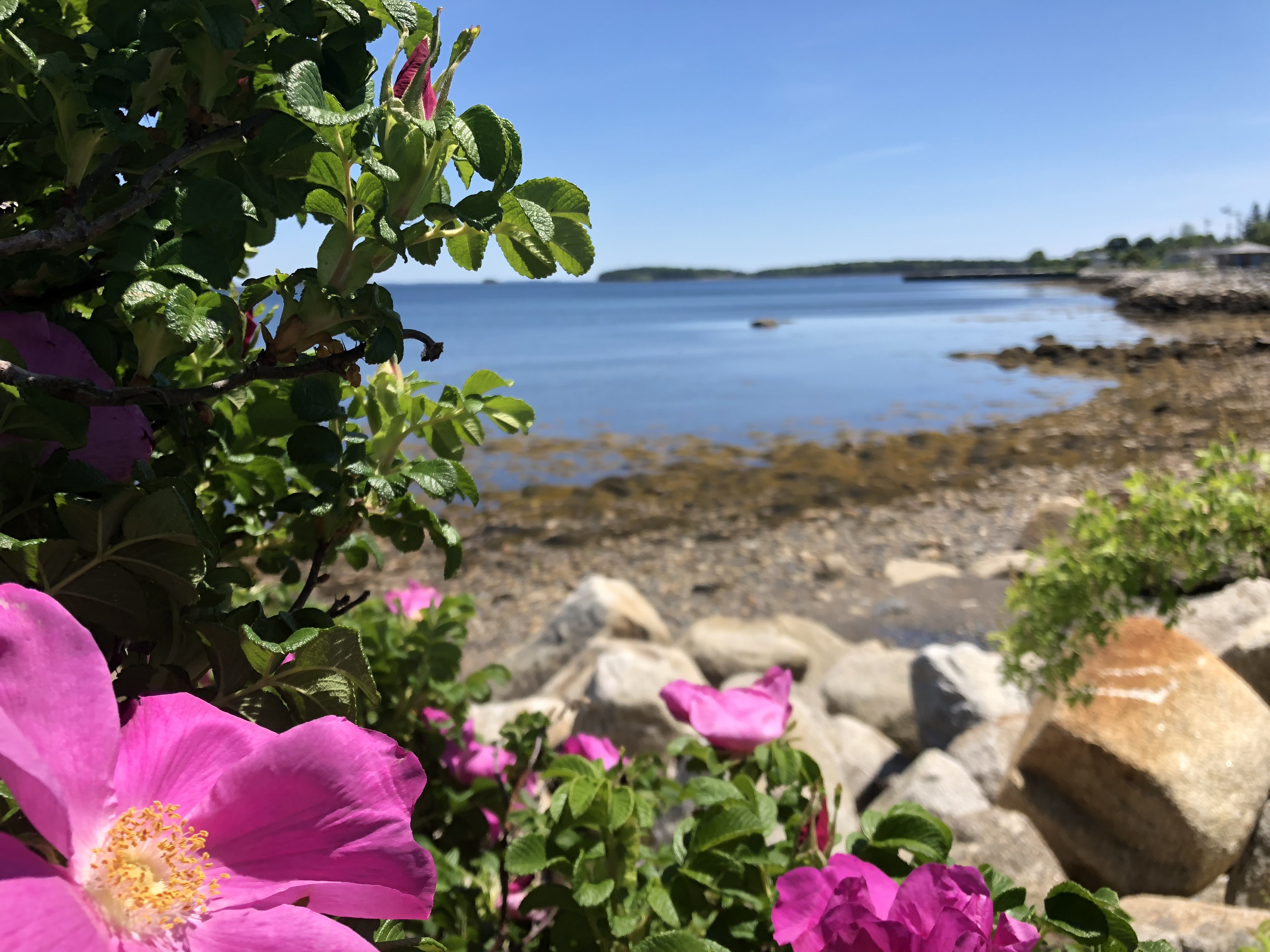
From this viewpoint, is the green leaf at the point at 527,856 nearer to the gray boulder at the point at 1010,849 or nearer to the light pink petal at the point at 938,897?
the light pink petal at the point at 938,897

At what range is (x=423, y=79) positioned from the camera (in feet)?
2.36

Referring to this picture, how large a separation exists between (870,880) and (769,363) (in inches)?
1249

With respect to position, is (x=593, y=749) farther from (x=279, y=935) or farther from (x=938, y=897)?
(x=279, y=935)

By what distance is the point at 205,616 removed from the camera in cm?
78

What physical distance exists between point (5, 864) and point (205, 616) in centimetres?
32

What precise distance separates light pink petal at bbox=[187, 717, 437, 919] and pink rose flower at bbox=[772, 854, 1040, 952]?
1.29 feet

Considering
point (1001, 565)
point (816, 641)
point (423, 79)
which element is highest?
point (423, 79)

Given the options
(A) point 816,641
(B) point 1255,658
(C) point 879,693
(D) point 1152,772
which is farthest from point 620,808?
(A) point 816,641

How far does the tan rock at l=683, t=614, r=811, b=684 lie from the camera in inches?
231

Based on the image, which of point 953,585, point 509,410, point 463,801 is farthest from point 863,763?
point 953,585

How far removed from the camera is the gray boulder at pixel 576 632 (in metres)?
6.43

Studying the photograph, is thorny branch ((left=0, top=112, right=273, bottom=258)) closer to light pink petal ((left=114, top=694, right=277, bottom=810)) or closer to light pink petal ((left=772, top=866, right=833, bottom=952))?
light pink petal ((left=114, top=694, right=277, bottom=810))

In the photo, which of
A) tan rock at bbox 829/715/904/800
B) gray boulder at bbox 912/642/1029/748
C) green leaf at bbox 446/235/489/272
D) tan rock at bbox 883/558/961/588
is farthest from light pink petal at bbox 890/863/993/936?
tan rock at bbox 883/558/961/588

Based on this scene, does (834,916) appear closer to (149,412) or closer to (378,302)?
(378,302)
